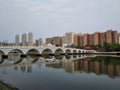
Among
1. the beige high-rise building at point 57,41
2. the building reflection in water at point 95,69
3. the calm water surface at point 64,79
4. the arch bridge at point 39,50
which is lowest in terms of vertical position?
the calm water surface at point 64,79

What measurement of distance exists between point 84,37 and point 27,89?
86.6m

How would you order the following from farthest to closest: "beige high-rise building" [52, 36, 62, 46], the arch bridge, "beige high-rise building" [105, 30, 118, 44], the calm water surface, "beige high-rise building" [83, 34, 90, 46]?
"beige high-rise building" [52, 36, 62, 46] → "beige high-rise building" [83, 34, 90, 46] → "beige high-rise building" [105, 30, 118, 44] → the arch bridge → the calm water surface

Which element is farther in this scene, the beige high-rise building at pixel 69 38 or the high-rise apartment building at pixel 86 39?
the beige high-rise building at pixel 69 38

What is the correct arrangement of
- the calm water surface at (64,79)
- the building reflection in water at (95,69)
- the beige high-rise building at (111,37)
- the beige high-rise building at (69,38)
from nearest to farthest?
1. the calm water surface at (64,79)
2. the building reflection in water at (95,69)
3. the beige high-rise building at (111,37)
4. the beige high-rise building at (69,38)

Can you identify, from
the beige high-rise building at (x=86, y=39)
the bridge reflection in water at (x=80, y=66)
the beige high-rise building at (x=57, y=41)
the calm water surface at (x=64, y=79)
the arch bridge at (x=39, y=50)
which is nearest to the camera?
the calm water surface at (x=64, y=79)

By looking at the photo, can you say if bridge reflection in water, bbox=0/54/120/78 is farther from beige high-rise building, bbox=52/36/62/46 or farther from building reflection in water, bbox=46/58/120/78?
beige high-rise building, bbox=52/36/62/46

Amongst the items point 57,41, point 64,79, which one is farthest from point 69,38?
point 64,79

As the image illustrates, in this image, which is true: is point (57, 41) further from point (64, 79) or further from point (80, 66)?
point (64, 79)

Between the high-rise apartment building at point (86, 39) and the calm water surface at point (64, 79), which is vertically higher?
the high-rise apartment building at point (86, 39)

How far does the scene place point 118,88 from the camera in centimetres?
1212

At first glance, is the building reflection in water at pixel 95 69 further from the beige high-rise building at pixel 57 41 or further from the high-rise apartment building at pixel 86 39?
the beige high-rise building at pixel 57 41

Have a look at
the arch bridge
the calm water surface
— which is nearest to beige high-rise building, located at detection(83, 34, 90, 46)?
the arch bridge

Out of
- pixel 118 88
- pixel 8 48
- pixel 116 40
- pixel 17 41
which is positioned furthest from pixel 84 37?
pixel 118 88

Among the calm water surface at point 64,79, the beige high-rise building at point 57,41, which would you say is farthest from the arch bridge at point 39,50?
the beige high-rise building at point 57,41
